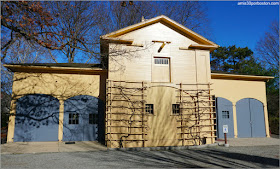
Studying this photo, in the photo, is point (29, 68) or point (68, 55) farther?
point (68, 55)

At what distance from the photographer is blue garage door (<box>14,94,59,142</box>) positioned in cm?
1135

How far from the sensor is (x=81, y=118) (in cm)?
1210

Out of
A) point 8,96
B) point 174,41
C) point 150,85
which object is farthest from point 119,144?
point 8,96

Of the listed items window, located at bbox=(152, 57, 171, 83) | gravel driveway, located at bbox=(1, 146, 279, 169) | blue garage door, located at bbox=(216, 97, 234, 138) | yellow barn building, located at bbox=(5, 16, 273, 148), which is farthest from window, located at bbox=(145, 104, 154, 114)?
blue garage door, located at bbox=(216, 97, 234, 138)

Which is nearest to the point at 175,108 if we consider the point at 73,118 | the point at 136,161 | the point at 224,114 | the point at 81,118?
the point at 136,161

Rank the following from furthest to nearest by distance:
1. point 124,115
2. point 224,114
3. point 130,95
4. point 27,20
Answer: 1. point 224,114
2. point 130,95
3. point 124,115
4. point 27,20

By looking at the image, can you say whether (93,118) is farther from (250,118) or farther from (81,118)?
(250,118)

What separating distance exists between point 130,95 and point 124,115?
1135 millimetres

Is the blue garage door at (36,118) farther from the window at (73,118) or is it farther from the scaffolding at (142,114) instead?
the scaffolding at (142,114)

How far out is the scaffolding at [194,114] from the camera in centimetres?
1087

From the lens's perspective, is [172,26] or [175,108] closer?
[175,108]

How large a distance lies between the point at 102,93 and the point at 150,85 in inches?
135

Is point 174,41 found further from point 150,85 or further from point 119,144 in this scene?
point 119,144

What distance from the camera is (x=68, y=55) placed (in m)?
22.3
